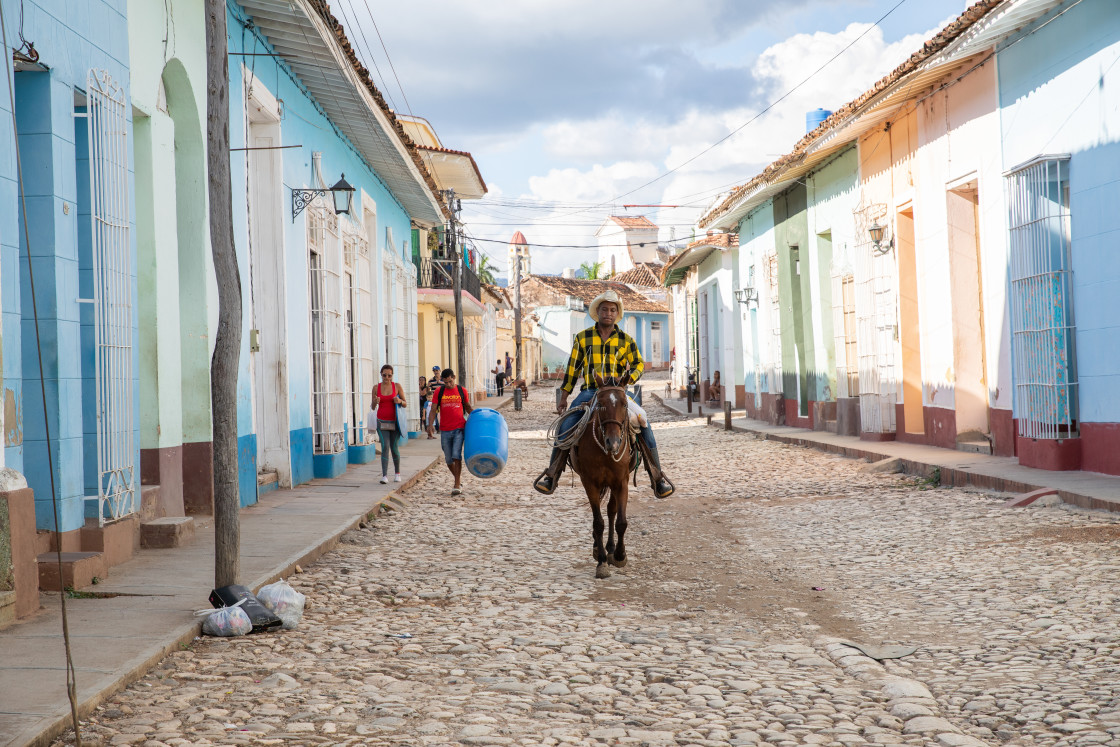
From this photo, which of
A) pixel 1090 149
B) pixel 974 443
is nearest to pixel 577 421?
pixel 1090 149

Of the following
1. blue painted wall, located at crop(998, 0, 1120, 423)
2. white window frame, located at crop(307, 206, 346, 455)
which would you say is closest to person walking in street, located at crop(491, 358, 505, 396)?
white window frame, located at crop(307, 206, 346, 455)

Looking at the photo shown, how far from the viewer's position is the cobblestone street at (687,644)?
3.71 m

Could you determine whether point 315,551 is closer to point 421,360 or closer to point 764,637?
point 764,637

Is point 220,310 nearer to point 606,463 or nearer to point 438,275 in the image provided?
point 606,463

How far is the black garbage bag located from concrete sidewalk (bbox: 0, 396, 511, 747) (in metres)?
0.17

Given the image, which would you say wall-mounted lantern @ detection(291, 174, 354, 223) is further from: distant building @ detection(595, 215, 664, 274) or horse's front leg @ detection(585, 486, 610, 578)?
distant building @ detection(595, 215, 664, 274)

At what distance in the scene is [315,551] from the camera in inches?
289

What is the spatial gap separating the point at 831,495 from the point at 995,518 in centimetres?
257

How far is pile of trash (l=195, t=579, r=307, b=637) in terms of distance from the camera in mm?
5086

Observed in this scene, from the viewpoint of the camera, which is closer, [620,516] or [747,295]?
[620,516]

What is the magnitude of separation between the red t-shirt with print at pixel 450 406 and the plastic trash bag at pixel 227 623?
20.2 feet

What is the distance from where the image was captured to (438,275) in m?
29.0

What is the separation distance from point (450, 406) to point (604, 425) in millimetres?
4930

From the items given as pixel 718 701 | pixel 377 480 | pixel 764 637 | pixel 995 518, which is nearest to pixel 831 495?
pixel 995 518
